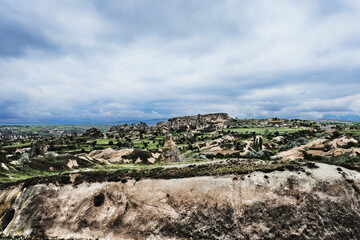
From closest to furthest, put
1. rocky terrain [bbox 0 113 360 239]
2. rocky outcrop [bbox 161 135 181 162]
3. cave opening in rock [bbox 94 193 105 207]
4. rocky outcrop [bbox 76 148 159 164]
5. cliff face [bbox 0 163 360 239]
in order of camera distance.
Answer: cliff face [bbox 0 163 360 239] → rocky terrain [bbox 0 113 360 239] → cave opening in rock [bbox 94 193 105 207] → rocky outcrop [bbox 161 135 181 162] → rocky outcrop [bbox 76 148 159 164]

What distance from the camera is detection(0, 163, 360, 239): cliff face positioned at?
19938mm

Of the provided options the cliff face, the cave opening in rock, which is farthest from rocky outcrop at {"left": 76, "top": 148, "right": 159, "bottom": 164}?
the cave opening in rock

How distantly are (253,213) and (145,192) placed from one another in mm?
12747

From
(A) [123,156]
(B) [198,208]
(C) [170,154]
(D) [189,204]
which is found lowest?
(A) [123,156]

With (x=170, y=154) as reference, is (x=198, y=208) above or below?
below

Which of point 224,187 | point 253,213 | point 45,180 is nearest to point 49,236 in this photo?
point 45,180

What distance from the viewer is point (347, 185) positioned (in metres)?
21.6

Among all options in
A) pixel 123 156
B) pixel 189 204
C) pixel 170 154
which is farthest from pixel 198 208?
pixel 123 156

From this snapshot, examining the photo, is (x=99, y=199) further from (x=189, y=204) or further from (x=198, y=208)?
(x=198, y=208)

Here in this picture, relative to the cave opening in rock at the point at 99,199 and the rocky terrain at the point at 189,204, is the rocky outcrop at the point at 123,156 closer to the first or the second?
the rocky terrain at the point at 189,204

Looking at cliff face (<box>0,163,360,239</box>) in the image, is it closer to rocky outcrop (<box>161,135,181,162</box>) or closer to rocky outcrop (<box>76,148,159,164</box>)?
rocky outcrop (<box>161,135,181,162</box>)

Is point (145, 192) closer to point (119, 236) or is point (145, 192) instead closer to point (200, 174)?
point (119, 236)

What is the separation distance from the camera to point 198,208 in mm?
22109

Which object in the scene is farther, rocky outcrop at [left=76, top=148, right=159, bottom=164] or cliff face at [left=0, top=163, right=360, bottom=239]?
rocky outcrop at [left=76, top=148, right=159, bottom=164]
